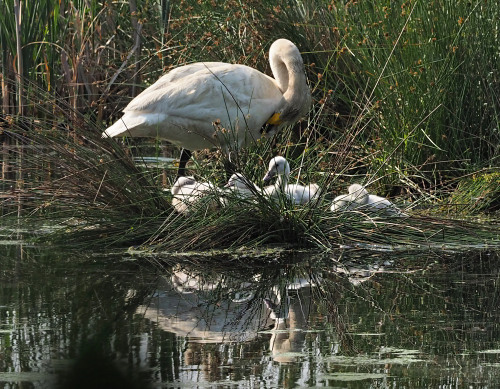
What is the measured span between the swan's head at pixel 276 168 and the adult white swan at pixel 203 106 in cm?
54

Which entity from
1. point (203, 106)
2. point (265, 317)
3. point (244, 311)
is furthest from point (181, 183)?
point (265, 317)

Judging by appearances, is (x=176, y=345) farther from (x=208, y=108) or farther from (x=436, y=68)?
(x=436, y=68)

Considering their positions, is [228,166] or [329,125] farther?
[329,125]

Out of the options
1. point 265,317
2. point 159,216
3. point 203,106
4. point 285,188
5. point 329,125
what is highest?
point 329,125

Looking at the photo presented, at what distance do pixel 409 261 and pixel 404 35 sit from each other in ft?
9.51

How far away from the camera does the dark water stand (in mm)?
2918

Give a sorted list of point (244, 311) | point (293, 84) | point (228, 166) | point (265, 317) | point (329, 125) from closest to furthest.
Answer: point (265, 317), point (244, 311), point (228, 166), point (293, 84), point (329, 125)

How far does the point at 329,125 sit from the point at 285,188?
263cm

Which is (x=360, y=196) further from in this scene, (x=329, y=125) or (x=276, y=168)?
(x=329, y=125)

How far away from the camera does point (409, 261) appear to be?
5156mm

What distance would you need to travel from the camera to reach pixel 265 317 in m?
3.79

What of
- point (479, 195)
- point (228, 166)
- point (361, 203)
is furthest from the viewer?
point (479, 195)

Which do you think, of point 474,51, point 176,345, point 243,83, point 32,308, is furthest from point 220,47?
point 176,345

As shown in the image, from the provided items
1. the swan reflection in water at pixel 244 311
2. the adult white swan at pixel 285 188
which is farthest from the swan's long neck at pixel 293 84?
the swan reflection in water at pixel 244 311
